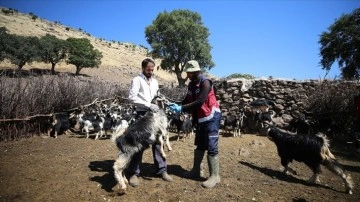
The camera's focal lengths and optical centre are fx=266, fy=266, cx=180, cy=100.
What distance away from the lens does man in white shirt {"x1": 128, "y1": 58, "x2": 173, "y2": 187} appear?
5.09 metres

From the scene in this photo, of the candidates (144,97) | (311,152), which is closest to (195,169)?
(144,97)

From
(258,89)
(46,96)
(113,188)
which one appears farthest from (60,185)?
(258,89)

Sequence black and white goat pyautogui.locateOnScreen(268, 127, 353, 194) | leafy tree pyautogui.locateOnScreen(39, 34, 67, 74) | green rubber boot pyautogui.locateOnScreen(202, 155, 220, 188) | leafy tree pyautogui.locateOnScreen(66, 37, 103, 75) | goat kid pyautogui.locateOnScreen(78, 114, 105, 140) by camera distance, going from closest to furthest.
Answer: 1. green rubber boot pyautogui.locateOnScreen(202, 155, 220, 188)
2. black and white goat pyautogui.locateOnScreen(268, 127, 353, 194)
3. goat kid pyautogui.locateOnScreen(78, 114, 105, 140)
4. leafy tree pyautogui.locateOnScreen(39, 34, 67, 74)
5. leafy tree pyautogui.locateOnScreen(66, 37, 103, 75)

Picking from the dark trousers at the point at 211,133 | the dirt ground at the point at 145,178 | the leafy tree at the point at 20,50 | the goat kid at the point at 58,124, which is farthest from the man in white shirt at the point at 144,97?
the leafy tree at the point at 20,50

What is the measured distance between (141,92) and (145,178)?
1876 millimetres

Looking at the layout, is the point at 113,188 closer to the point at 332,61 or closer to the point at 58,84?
the point at 58,84

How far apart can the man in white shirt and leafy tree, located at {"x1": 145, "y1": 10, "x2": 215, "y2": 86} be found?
32.8 m

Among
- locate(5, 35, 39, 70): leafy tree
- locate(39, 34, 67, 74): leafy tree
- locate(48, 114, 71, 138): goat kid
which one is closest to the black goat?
locate(48, 114, 71, 138): goat kid

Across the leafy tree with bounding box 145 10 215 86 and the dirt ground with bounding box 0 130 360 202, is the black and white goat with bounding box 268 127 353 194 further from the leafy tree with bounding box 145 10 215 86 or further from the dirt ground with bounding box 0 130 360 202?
the leafy tree with bounding box 145 10 215 86

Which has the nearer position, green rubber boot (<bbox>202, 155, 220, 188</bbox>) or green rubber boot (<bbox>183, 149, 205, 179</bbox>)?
green rubber boot (<bbox>202, 155, 220, 188</bbox>)

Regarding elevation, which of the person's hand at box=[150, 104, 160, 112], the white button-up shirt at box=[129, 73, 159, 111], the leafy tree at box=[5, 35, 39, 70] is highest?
the leafy tree at box=[5, 35, 39, 70]

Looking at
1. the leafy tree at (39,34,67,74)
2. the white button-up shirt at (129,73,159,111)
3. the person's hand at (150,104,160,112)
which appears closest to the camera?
the white button-up shirt at (129,73,159,111)

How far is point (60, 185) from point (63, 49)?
45.3 m

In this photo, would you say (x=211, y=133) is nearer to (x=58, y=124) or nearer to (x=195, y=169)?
(x=195, y=169)
